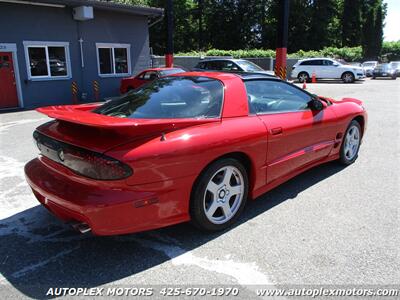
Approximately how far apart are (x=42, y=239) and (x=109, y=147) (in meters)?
1.26

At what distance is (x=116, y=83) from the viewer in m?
17.2

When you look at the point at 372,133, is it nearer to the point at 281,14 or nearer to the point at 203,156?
the point at 203,156

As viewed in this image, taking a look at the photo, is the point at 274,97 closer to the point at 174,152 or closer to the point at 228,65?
the point at 174,152

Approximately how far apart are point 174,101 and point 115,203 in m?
1.29

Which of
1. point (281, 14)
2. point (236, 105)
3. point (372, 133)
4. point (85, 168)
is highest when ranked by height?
point (281, 14)

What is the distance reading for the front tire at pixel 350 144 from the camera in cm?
535

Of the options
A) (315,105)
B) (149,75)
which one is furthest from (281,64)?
(315,105)

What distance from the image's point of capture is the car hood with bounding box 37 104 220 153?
115 inches

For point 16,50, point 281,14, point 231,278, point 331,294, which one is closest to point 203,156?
point 231,278

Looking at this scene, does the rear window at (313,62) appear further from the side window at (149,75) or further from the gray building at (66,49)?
the side window at (149,75)

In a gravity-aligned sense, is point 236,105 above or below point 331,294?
above

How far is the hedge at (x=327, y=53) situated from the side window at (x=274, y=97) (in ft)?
84.4

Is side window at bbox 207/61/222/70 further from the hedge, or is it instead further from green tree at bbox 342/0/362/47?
green tree at bbox 342/0/362/47

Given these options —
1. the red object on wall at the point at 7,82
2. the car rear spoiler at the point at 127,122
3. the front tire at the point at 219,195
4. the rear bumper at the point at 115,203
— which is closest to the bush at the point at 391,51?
the red object on wall at the point at 7,82
